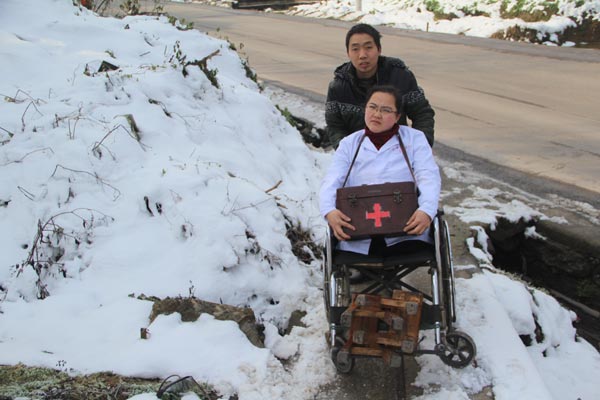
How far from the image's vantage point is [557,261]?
5.00 metres

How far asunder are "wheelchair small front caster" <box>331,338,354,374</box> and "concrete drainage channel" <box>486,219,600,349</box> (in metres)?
2.28

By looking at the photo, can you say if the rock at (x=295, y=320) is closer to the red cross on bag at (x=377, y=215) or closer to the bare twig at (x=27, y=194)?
the red cross on bag at (x=377, y=215)

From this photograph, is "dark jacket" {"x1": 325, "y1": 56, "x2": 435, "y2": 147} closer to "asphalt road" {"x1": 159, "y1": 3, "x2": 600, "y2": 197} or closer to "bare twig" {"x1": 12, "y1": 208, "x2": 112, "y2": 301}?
"bare twig" {"x1": 12, "y1": 208, "x2": 112, "y2": 301}

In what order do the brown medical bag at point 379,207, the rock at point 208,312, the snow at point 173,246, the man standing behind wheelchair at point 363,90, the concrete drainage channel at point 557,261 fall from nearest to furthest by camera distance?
the brown medical bag at point 379,207
the snow at point 173,246
the rock at point 208,312
the man standing behind wheelchair at point 363,90
the concrete drainage channel at point 557,261

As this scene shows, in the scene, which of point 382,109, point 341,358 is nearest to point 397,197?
point 382,109

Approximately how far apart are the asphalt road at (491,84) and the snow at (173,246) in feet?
5.27

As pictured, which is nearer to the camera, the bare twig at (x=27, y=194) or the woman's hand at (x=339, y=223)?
the woman's hand at (x=339, y=223)

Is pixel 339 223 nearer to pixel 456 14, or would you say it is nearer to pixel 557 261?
pixel 557 261

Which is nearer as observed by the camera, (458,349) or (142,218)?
(458,349)

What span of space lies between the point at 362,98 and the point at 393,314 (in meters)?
1.60

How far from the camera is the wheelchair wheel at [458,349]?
9.96 ft

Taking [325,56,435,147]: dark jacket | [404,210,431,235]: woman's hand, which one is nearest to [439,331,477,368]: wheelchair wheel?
[404,210,431,235]: woman's hand

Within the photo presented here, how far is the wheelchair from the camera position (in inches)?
112

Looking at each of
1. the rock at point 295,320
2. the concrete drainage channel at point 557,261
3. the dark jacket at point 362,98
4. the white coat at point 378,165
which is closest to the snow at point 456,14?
the concrete drainage channel at point 557,261
